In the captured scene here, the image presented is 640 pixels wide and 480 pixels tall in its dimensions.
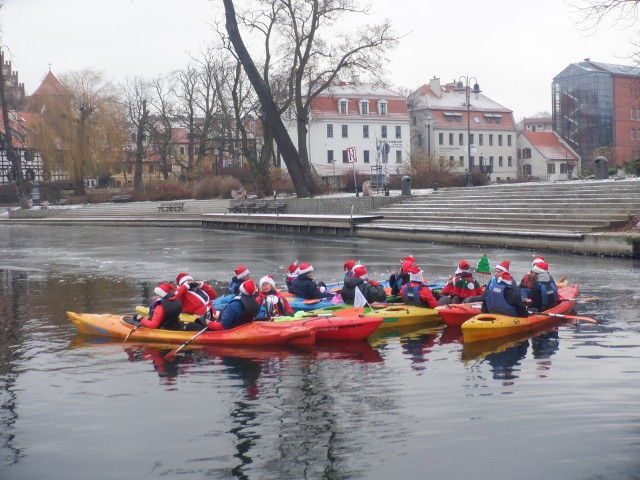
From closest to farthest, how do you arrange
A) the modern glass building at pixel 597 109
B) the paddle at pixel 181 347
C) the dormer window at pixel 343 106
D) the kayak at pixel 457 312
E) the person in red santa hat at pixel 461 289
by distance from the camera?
the paddle at pixel 181 347 → the kayak at pixel 457 312 → the person in red santa hat at pixel 461 289 → the dormer window at pixel 343 106 → the modern glass building at pixel 597 109

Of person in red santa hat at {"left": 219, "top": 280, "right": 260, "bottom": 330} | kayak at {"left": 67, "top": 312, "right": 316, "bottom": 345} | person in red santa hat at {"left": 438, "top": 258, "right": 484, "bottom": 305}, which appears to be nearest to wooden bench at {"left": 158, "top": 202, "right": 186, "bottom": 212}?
person in red santa hat at {"left": 438, "top": 258, "right": 484, "bottom": 305}

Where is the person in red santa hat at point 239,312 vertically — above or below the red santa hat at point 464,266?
below

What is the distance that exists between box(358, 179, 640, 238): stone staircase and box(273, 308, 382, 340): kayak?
526 inches

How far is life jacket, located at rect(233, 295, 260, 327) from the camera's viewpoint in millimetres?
12055

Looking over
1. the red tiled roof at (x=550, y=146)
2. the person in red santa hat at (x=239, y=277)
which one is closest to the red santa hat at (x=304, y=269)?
the person in red santa hat at (x=239, y=277)

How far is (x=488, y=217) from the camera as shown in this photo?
29922 millimetres

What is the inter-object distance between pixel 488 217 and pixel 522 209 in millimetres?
1353

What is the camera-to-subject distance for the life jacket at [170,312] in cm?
1234

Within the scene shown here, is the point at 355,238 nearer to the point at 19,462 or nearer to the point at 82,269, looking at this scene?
the point at 82,269

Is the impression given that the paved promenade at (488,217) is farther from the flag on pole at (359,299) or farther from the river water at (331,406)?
the flag on pole at (359,299)

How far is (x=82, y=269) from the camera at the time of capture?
78.3 feet

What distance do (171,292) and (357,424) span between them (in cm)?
514

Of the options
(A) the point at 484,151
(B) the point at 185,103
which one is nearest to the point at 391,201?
(B) the point at 185,103

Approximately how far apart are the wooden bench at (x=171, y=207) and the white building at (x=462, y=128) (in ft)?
115
